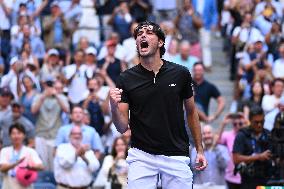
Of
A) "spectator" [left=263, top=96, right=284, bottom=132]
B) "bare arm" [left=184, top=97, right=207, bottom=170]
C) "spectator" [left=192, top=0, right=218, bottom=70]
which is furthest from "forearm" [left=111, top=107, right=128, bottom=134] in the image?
"spectator" [left=192, top=0, right=218, bottom=70]

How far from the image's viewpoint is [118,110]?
8.90 metres

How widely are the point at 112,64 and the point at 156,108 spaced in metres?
9.98

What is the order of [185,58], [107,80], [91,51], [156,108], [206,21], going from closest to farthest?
[156,108] → [107,80] → [185,58] → [91,51] → [206,21]

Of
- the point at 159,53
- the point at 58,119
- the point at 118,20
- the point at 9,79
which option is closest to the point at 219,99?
the point at 58,119

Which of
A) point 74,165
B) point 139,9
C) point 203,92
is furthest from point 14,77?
point 139,9

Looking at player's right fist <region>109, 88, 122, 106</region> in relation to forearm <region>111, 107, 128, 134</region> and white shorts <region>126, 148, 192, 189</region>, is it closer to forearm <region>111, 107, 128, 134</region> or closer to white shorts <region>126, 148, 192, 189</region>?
forearm <region>111, 107, 128, 134</region>

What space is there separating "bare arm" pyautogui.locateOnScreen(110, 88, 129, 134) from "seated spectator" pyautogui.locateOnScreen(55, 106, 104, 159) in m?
6.05

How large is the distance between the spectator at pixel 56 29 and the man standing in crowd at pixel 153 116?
11613mm

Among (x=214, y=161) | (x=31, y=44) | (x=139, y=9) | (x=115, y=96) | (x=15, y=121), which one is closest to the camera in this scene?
(x=115, y=96)

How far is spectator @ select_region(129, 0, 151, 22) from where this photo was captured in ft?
71.6

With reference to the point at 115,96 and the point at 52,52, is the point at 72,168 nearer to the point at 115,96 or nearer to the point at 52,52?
the point at 52,52

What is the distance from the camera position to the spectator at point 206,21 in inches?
859

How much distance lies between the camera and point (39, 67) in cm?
1891

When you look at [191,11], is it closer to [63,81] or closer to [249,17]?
[249,17]
